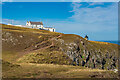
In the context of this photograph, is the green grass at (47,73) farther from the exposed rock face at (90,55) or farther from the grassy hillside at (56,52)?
the exposed rock face at (90,55)

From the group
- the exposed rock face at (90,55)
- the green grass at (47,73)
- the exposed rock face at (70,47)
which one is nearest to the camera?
the green grass at (47,73)

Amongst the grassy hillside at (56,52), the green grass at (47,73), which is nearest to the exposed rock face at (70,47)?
the grassy hillside at (56,52)

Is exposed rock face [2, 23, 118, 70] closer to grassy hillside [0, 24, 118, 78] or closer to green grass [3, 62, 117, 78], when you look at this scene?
grassy hillside [0, 24, 118, 78]

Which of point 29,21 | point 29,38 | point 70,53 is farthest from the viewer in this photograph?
point 29,21

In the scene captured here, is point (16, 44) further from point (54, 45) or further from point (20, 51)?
point (54, 45)

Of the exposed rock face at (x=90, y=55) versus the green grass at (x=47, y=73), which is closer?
the green grass at (x=47, y=73)

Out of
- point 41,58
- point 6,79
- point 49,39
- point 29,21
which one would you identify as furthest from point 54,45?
point 29,21

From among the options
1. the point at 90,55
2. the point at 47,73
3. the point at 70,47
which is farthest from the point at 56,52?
the point at 47,73

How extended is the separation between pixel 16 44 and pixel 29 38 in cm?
806

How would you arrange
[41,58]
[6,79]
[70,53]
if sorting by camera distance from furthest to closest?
[70,53]
[41,58]
[6,79]

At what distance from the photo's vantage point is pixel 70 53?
54.2 meters

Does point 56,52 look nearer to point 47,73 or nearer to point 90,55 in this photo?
point 90,55

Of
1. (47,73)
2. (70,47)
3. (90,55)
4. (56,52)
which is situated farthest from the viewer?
(90,55)

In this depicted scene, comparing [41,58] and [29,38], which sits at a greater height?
[29,38]
